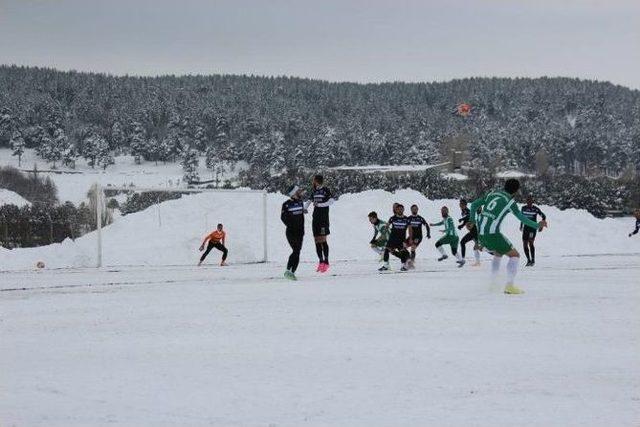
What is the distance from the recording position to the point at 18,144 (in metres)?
180

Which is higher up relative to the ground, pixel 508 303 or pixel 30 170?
pixel 30 170

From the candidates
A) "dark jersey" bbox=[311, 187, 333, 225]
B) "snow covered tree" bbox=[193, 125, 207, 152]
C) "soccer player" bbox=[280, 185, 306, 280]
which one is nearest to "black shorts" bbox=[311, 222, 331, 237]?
"dark jersey" bbox=[311, 187, 333, 225]

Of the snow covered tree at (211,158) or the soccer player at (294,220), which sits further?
the snow covered tree at (211,158)

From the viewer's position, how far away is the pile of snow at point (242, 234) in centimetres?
2441

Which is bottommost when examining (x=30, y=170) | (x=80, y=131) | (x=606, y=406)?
(x=606, y=406)

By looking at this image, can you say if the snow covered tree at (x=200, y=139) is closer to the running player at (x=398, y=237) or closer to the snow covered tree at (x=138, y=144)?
the snow covered tree at (x=138, y=144)

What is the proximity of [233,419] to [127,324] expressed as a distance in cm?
423

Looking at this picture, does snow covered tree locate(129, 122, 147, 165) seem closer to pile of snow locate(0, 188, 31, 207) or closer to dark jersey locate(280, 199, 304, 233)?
pile of snow locate(0, 188, 31, 207)

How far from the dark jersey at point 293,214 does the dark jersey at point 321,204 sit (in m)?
0.83

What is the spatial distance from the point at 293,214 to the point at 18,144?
591 ft

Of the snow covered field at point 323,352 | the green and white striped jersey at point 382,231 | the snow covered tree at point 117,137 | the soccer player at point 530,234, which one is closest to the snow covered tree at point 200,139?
the snow covered tree at point 117,137

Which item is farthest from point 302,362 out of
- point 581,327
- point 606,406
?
point 581,327

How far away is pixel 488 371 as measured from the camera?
662 centimetres

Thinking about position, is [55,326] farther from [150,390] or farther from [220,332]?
[150,390]
